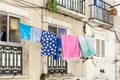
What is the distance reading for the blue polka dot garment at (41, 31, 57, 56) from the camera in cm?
980

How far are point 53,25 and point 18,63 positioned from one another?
2651mm

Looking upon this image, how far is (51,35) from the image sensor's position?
395 inches

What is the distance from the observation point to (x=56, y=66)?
1131 cm

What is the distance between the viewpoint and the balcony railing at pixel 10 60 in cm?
882

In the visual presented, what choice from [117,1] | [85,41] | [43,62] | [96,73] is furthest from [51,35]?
[117,1]

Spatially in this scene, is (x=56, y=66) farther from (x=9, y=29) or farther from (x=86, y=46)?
(x=9, y=29)

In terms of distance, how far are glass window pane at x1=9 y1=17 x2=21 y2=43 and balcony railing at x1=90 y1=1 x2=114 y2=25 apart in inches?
218

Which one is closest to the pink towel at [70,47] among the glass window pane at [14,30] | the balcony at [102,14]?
the glass window pane at [14,30]

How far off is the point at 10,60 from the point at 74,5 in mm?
4698

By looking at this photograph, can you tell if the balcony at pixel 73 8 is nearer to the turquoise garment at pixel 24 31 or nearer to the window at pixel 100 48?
the window at pixel 100 48

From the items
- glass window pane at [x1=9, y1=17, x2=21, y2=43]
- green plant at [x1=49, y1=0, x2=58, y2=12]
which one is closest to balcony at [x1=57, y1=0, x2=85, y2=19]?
green plant at [x1=49, y1=0, x2=58, y2=12]

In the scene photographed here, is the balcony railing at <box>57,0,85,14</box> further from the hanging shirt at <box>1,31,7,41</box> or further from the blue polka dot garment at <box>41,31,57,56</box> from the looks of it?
the hanging shirt at <box>1,31,7,41</box>

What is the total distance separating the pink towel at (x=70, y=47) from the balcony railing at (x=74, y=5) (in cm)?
161

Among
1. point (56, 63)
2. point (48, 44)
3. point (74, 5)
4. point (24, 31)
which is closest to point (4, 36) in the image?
point (24, 31)
